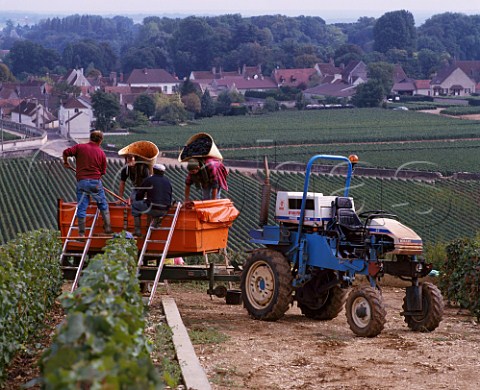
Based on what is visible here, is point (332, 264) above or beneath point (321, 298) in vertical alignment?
above

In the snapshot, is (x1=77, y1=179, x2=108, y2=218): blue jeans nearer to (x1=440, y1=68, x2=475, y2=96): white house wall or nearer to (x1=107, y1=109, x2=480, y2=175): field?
(x1=107, y1=109, x2=480, y2=175): field

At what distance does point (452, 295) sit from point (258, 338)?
15.3ft

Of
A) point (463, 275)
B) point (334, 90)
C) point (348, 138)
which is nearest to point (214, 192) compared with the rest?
point (463, 275)

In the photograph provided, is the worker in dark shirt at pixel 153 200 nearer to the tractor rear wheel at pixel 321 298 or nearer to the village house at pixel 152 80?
the tractor rear wheel at pixel 321 298

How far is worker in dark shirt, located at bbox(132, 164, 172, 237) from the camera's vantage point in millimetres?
14695

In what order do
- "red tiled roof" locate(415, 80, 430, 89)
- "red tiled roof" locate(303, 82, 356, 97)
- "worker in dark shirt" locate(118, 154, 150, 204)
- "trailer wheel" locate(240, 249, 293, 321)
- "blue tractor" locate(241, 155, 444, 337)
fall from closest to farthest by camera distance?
1. "blue tractor" locate(241, 155, 444, 337)
2. "trailer wheel" locate(240, 249, 293, 321)
3. "worker in dark shirt" locate(118, 154, 150, 204)
4. "red tiled roof" locate(303, 82, 356, 97)
5. "red tiled roof" locate(415, 80, 430, 89)

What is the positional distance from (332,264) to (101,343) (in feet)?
23.6

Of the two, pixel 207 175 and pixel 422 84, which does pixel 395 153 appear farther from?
pixel 422 84

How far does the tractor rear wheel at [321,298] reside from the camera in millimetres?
14414

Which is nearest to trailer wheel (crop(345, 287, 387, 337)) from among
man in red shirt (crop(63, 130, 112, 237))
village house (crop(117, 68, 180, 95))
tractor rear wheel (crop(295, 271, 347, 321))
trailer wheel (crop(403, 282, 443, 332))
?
trailer wheel (crop(403, 282, 443, 332))

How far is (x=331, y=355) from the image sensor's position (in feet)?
38.7

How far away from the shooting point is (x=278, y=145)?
300ft

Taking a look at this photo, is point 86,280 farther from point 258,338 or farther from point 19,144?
point 19,144

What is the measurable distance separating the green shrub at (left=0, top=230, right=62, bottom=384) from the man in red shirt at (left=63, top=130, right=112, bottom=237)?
1.87 ft
